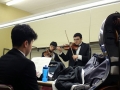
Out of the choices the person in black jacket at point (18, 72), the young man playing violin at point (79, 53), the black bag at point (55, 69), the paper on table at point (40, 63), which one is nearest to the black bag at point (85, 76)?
the person in black jacket at point (18, 72)

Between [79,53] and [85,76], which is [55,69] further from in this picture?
[79,53]

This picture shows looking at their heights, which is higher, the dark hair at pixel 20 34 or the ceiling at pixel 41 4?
the ceiling at pixel 41 4

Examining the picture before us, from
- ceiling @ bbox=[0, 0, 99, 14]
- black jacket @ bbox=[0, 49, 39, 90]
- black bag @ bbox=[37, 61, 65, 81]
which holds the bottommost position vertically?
black bag @ bbox=[37, 61, 65, 81]

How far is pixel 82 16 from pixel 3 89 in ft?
12.9

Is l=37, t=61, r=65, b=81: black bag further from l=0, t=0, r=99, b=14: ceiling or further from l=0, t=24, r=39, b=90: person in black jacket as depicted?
l=0, t=0, r=99, b=14: ceiling

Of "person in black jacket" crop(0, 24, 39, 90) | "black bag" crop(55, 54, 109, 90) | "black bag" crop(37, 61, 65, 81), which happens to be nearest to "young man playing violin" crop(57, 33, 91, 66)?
"black bag" crop(37, 61, 65, 81)

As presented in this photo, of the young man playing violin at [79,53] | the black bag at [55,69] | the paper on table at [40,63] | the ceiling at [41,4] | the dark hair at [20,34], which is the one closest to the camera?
the dark hair at [20,34]

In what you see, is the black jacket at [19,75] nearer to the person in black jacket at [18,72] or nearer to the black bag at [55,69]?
the person in black jacket at [18,72]

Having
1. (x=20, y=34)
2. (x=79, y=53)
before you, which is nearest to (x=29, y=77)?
(x=20, y=34)

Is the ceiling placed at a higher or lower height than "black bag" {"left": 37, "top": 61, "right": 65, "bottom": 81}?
higher

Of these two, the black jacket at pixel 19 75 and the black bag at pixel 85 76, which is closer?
the black jacket at pixel 19 75

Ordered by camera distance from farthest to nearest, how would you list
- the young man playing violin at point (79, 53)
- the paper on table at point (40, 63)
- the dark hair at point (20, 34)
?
the young man playing violin at point (79, 53)
the paper on table at point (40, 63)
the dark hair at point (20, 34)

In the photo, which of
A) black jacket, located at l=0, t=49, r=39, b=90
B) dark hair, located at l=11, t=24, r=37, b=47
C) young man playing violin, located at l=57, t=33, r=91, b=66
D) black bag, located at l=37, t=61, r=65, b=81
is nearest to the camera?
black jacket, located at l=0, t=49, r=39, b=90

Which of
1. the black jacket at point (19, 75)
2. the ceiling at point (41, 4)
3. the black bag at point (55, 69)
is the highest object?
the ceiling at point (41, 4)
